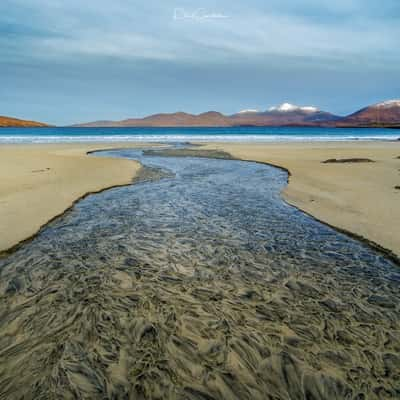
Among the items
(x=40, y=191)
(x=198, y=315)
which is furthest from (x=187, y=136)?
(x=198, y=315)

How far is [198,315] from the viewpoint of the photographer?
14.9 ft

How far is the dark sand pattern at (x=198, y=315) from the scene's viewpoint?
334 cm

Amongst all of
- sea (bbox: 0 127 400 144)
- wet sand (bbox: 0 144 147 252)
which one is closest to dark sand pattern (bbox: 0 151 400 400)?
wet sand (bbox: 0 144 147 252)

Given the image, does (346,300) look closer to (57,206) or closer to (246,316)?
(246,316)

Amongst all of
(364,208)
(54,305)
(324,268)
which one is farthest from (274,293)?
(364,208)

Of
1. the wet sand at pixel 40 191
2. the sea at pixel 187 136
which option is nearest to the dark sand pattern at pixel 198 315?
the wet sand at pixel 40 191

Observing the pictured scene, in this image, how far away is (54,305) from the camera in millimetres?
4719

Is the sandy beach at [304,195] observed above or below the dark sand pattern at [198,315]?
above

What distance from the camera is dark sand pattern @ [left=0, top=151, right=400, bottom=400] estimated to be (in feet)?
11.0

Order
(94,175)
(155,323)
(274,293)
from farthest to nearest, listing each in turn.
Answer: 1. (94,175)
2. (274,293)
3. (155,323)

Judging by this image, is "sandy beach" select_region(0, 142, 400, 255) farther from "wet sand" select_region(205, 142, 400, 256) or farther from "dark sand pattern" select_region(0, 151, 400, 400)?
"dark sand pattern" select_region(0, 151, 400, 400)

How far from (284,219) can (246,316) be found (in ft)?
16.7

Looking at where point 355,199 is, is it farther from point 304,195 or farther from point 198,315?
point 198,315

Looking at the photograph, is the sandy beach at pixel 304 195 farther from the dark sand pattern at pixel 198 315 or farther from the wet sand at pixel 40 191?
the dark sand pattern at pixel 198 315
